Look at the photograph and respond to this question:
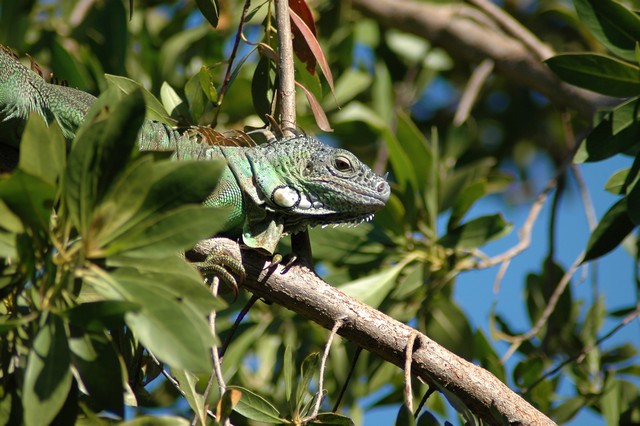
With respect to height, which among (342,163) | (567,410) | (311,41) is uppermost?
(311,41)

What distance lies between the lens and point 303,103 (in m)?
5.21

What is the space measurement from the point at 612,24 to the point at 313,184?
1.51 metres

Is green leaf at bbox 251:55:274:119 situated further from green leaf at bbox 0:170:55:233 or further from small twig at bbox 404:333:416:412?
green leaf at bbox 0:170:55:233

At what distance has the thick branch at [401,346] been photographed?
281 centimetres

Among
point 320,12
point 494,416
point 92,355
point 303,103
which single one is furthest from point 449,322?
point 92,355

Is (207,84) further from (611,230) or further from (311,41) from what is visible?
(611,230)

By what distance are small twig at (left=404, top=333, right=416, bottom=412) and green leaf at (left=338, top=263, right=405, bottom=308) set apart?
128 cm

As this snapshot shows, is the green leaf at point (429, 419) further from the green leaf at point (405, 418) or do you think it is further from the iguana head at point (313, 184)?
the iguana head at point (313, 184)

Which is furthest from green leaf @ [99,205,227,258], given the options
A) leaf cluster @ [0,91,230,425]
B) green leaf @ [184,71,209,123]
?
green leaf @ [184,71,209,123]

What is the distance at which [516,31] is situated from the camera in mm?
5500

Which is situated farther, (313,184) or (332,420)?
(313,184)

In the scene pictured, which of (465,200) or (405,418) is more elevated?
(405,418)

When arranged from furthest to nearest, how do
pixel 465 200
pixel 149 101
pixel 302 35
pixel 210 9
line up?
pixel 465 200, pixel 302 35, pixel 149 101, pixel 210 9

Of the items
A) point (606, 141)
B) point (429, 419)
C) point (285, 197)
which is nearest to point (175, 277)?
point (429, 419)
